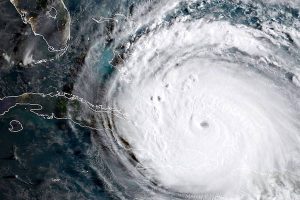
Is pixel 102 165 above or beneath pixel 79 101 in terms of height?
beneath

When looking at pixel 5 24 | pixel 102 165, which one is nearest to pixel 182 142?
pixel 102 165

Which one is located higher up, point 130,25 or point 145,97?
point 130,25

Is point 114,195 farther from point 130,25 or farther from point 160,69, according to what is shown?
point 130,25

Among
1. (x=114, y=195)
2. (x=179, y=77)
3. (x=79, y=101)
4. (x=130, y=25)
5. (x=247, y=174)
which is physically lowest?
(x=114, y=195)

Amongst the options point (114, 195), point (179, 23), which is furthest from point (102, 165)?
point (179, 23)

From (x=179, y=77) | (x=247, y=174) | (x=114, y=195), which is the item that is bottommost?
(x=114, y=195)

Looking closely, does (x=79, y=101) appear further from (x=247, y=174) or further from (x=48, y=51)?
(x=247, y=174)
